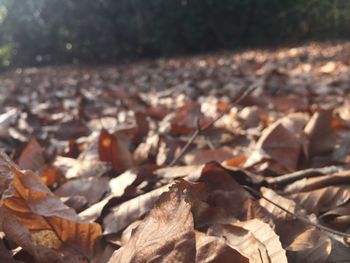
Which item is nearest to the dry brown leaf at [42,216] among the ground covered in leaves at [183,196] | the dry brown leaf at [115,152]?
the ground covered in leaves at [183,196]

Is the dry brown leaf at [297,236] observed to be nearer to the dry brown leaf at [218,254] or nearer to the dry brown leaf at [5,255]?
the dry brown leaf at [218,254]

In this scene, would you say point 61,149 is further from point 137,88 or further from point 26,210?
point 137,88

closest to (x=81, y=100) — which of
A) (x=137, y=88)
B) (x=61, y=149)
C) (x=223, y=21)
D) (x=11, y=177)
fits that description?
(x=137, y=88)

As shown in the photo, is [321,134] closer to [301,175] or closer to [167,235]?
[301,175]

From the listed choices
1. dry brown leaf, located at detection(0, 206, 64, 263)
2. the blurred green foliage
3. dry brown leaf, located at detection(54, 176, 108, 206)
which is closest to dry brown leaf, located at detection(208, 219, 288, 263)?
dry brown leaf, located at detection(0, 206, 64, 263)

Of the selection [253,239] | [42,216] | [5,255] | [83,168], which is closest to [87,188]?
[83,168]

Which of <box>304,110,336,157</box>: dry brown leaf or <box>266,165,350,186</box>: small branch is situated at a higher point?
<box>266,165,350,186</box>: small branch

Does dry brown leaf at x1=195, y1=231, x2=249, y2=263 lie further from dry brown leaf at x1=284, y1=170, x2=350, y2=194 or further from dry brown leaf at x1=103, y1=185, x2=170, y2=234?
dry brown leaf at x1=284, y1=170, x2=350, y2=194
